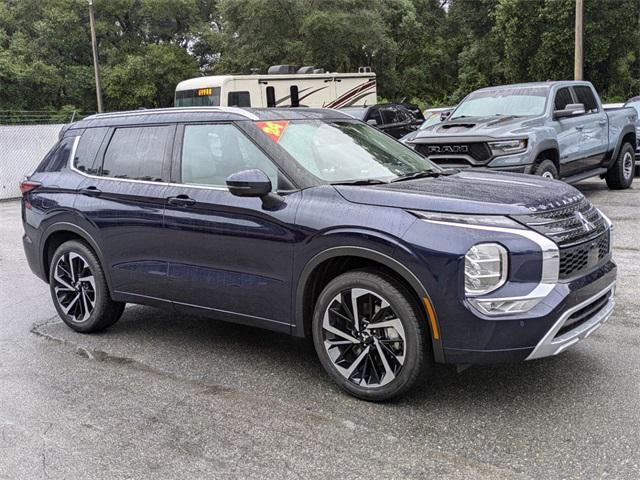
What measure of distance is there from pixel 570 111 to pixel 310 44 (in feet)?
83.4

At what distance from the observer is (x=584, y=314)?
397 cm

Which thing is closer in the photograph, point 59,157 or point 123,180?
point 123,180

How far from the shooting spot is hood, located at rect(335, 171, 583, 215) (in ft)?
12.7

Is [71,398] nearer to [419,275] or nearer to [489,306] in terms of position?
[419,275]

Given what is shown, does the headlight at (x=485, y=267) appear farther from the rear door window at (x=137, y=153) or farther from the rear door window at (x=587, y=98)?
the rear door window at (x=587, y=98)

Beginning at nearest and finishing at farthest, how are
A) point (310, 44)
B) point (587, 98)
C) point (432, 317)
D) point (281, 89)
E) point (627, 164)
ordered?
point (432, 317) → point (587, 98) → point (627, 164) → point (281, 89) → point (310, 44)

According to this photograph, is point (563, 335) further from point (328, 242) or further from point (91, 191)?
point (91, 191)

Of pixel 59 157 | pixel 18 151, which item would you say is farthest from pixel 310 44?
pixel 59 157

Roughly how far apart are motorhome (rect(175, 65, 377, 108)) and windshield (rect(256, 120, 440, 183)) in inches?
439

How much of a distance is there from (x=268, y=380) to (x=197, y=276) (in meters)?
0.86

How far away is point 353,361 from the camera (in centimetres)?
418

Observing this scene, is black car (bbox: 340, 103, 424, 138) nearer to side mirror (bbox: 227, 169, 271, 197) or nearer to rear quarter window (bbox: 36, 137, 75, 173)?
rear quarter window (bbox: 36, 137, 75, 173)

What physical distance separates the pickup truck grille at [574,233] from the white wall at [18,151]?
17.6 metres

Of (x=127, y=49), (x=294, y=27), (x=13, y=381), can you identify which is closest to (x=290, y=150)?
(x=13, y=381)
